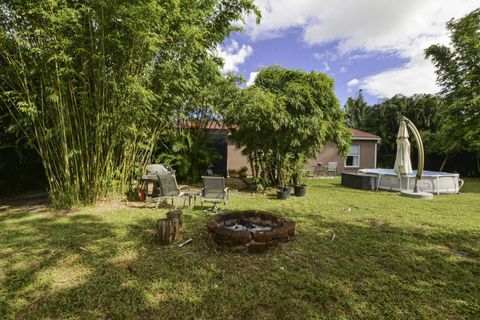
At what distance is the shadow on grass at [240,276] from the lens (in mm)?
2129

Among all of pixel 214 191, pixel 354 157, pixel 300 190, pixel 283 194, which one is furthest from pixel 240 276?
pixel 354 157

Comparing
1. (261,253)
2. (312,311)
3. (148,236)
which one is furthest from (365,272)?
(148,236)

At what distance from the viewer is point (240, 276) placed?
2.66 m

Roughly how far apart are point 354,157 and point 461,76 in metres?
6.42

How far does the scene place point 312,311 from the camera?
2102 mm

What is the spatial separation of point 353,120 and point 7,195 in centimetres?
2711

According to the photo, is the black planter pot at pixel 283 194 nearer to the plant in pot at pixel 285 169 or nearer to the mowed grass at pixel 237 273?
the plant in pot at pixel 285 169

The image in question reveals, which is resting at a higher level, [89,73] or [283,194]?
[89,73]

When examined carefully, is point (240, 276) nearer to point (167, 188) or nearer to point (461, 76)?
point (167, 188)

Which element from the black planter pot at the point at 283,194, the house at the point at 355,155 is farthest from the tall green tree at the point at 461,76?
the black planter pot at the point at 283,194

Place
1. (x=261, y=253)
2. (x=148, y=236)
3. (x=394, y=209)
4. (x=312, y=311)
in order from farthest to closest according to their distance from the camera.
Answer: (x=394, y=209)
(x=148, y=236)
(x=261, y=253)
(x=312, y=311)

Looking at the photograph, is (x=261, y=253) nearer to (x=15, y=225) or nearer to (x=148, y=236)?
(x=148, y=236)

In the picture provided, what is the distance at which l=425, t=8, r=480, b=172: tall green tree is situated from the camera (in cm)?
1048

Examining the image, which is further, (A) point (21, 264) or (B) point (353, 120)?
(B) point (353, 120)
